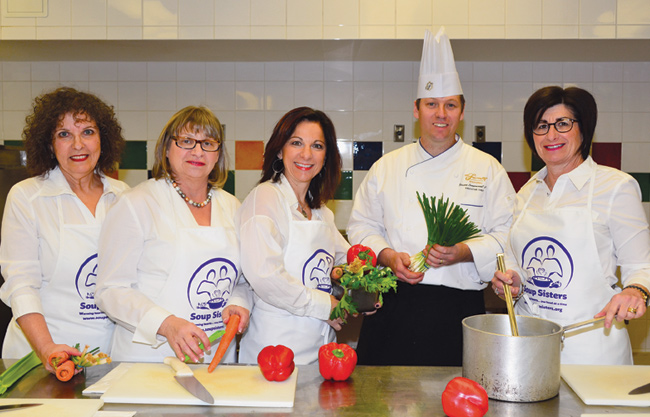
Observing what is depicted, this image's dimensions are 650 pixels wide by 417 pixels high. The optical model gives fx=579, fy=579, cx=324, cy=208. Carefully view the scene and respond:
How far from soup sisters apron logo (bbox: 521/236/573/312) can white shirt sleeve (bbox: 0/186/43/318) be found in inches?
57.4

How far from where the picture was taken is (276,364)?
4.37 ft

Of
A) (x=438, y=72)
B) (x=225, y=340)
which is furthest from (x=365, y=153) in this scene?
(x=225, y=340)

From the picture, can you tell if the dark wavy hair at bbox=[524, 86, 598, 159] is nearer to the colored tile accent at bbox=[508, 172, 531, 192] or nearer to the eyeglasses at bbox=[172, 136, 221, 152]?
the eyeglasses at bbox=[172, 136, 221, 152]

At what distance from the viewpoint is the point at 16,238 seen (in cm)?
168

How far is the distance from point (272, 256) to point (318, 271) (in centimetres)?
21

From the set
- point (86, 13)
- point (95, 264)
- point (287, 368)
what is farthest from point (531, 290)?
point (86, 13)

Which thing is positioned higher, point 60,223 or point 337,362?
point 60,223

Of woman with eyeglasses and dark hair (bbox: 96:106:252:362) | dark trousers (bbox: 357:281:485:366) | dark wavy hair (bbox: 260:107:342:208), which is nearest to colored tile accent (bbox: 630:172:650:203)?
dark trousers (bbox: 357:281:485:366)

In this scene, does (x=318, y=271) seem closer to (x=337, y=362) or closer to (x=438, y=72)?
(x=337, y=362)

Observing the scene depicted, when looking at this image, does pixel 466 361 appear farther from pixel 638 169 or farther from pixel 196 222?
pixel 638 169

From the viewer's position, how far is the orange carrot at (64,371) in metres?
1.34

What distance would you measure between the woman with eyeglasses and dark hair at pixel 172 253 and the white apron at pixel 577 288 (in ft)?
3.07

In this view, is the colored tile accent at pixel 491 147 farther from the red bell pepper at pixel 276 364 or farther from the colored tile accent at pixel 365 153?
the red bell pepper at pixel 276 364

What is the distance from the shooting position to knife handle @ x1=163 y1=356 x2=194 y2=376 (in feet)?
4.29
